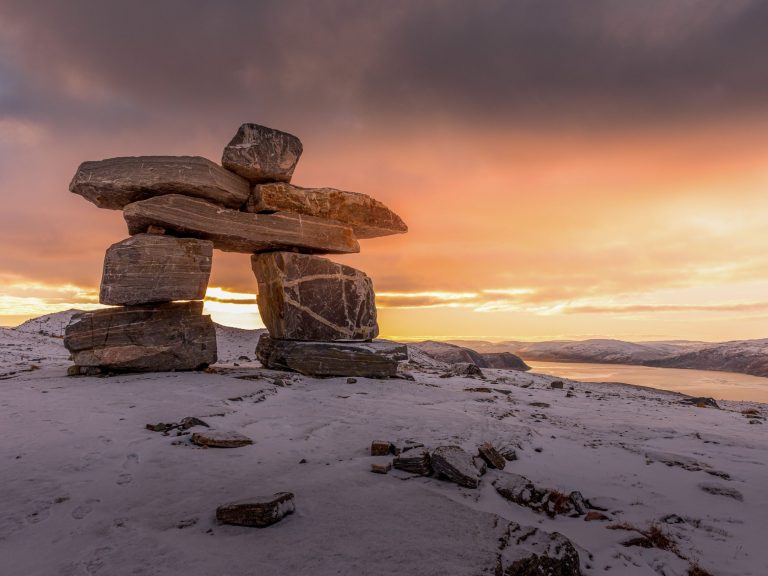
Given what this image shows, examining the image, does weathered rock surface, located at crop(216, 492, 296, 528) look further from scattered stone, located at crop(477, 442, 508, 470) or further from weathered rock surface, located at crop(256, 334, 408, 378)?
weathered rock surface, located at crop(256, 334, 408, 378)

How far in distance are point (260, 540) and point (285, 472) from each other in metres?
1.29

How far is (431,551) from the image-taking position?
2.98 m

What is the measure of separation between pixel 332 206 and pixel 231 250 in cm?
307

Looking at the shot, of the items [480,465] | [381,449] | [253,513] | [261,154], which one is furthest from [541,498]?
[261,154]

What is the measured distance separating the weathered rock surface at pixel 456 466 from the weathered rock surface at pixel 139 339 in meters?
7.37

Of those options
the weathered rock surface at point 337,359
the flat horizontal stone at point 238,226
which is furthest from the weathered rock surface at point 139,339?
the weathered rock surface at point 337,359

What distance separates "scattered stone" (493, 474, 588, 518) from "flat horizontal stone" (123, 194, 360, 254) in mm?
8314

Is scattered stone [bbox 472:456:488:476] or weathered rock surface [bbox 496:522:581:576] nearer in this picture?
weathered rock surface [bbox 496:522:581:576]

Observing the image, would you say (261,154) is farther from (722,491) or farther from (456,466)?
(722,491)

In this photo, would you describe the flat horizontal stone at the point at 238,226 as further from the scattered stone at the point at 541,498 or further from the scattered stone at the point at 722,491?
the scattered stone at the point at 722,491

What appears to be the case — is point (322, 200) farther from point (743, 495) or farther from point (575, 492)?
point (743, 495)

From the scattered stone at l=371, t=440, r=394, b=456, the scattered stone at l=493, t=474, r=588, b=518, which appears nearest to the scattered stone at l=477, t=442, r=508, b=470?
the scattered stone at l=493, t=474, r=588, b=518

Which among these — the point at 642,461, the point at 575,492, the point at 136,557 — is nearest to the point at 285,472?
the point at 136,557

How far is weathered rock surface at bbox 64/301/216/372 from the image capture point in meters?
9.23
